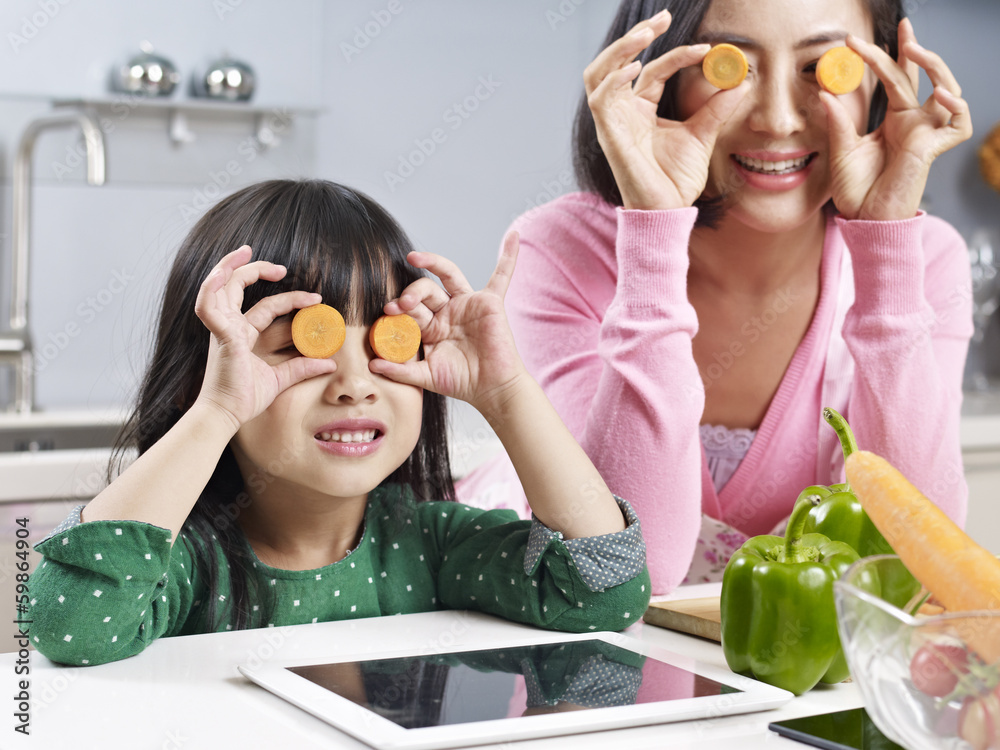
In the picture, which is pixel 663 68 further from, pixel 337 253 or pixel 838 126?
pixel 337 253

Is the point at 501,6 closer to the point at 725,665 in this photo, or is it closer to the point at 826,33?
the point at 826,33

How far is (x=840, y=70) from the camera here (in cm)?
124

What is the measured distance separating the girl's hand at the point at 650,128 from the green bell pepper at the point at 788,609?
0.61 m

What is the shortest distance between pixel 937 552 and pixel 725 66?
82cm

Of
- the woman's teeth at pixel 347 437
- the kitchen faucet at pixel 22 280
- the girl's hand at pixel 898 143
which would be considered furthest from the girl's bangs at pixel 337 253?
the kitchen faucet at pixel 22 280

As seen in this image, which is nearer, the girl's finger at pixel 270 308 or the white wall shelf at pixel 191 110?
the girl's finger at pixel 270 308

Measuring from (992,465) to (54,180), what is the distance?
240 cm

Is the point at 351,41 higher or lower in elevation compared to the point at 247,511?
higher

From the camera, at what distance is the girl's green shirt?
812 mm

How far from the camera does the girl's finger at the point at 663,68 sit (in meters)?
1.26

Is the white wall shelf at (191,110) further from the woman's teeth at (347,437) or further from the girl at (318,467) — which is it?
the woman's teeth at (347,437)

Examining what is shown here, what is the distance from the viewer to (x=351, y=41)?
9.50ft

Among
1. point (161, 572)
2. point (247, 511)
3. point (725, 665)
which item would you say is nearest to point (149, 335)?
point (247, 511)

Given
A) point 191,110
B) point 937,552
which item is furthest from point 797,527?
point 191,110
